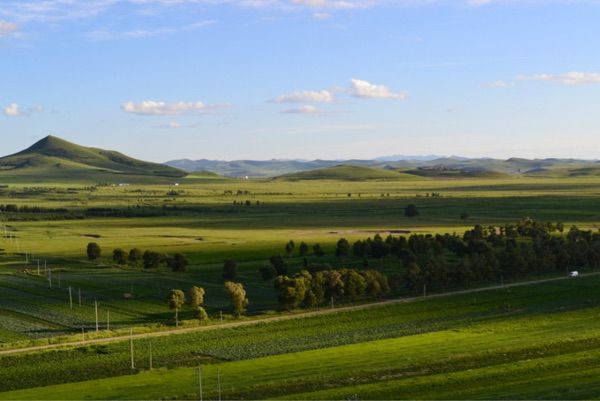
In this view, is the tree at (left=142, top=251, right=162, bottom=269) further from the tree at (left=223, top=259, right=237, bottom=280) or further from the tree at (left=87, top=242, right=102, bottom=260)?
the tree at (left=223, top=259, right=237, bottom=280)

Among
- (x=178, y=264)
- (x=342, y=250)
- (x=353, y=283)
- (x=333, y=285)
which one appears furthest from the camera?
(x=342, y=250)

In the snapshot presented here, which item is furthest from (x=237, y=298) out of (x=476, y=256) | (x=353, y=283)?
(x=476, y=256)

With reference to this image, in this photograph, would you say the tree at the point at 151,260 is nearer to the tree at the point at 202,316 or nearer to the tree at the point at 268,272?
the tree at the point at 268,272

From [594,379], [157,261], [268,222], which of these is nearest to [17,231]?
[268,222]

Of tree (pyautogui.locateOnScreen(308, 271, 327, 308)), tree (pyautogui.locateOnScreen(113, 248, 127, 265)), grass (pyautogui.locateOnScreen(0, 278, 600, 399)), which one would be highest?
tree (pyautogui.locateOnScreen(113, 248, 127, 265))

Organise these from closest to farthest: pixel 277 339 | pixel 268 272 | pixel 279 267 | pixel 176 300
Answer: pixel 277 339
pixel 176 300
pixel 268 272
pixel 279 267

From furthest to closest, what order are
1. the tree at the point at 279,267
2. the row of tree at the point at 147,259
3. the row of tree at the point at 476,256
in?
the row of tree at the point at 147,259 < the tree at the point at 279,267 < the row of tree at the point at 476,256

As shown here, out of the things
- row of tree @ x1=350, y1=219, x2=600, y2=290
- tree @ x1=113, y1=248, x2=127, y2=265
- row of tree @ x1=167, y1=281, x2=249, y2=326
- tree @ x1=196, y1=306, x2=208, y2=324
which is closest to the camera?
tree @ x1=196, y1=306, x2=208, y2=324

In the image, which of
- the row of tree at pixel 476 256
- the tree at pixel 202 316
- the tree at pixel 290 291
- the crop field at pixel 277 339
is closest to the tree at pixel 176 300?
the crop field at pixel 277 339

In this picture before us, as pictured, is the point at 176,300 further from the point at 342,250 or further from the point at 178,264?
the point at 342,250

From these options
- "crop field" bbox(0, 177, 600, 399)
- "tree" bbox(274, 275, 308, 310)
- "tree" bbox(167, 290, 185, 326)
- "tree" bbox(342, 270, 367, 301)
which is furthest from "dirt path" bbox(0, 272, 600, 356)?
"tree" bbox(167, 290, 185, 326)

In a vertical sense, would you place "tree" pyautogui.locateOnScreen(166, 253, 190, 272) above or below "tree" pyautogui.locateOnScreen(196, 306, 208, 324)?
above

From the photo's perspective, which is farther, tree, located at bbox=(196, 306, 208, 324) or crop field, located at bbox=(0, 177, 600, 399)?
tree, located at bbox=(196, 306, 208, 324)

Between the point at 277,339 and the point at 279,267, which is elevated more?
the point at 279,267
